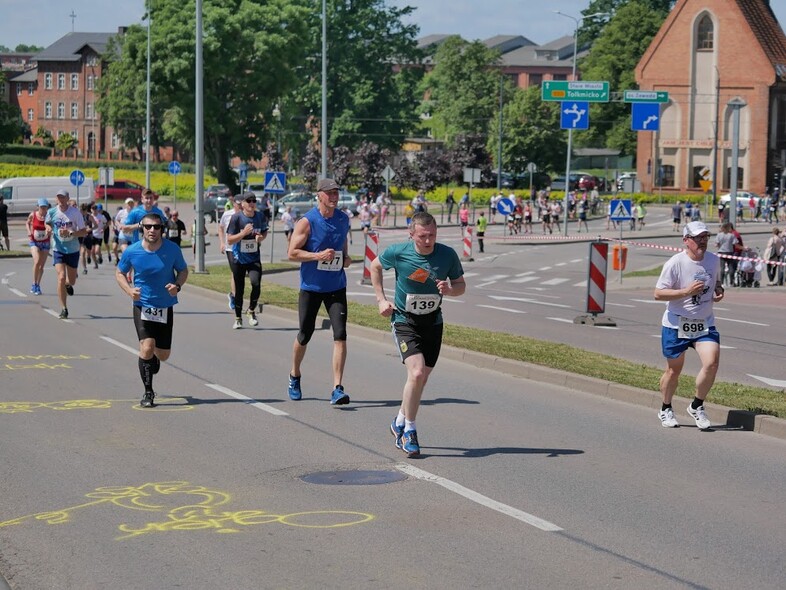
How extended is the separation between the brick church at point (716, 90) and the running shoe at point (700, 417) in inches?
2995

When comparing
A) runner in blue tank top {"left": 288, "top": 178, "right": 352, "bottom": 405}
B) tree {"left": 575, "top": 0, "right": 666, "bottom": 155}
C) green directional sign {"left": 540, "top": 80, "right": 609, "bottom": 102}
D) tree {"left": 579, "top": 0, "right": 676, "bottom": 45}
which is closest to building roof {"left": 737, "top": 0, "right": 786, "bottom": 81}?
tree {"left": 575, "top": 0, "right": 666, "bottom": 155}

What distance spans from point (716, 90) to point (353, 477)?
266ft

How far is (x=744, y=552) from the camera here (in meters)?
6.73

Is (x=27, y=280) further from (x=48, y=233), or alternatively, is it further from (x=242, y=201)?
(x=242, y=201)

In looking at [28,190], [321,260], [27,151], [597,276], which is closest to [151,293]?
[321,260]

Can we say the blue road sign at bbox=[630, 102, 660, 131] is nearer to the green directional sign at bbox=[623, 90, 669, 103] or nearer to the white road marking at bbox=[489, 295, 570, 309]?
the green directional sign at bbox=[623, 90, 669, 103]

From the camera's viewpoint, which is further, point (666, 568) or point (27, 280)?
point (27, 280)

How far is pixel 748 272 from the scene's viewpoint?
3378cm

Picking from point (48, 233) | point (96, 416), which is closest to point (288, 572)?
point (96, 416)

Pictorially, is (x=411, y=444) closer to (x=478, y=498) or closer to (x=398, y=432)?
(x=398, y=432)

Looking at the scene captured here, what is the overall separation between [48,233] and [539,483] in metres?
14.7

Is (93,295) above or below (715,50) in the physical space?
below

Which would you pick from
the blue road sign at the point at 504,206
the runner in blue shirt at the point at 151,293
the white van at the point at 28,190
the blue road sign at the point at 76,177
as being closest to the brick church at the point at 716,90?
the blue road sign at the point at 504,206

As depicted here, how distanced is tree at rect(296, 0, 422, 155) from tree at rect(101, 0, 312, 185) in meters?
16.5
